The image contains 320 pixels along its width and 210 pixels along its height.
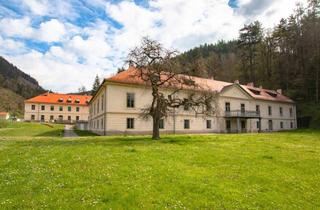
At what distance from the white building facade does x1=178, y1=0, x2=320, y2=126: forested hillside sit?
4935 mm

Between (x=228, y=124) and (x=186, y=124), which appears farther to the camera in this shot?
(x=228, y=124)

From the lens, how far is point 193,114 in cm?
3762

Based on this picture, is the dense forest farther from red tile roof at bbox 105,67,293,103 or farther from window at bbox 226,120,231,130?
window at bbox 226,120,231,130

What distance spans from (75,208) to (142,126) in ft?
88.6

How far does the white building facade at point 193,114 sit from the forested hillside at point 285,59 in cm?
493

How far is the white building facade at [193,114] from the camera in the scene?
31.7 m

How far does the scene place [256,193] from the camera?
7.93 metres

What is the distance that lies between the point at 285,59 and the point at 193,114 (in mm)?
34206

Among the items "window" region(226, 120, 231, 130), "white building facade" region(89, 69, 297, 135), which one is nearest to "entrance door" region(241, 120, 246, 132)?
"white building facade" region(89, 69, 297, 135)

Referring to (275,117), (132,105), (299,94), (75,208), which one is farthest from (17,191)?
(299,94)

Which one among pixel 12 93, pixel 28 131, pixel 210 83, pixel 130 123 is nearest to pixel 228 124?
pixel 210 83

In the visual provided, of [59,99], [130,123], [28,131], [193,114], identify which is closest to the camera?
[130,123]

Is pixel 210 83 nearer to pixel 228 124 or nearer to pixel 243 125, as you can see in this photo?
pixel 228 124

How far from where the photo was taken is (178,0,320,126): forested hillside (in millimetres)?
51281
